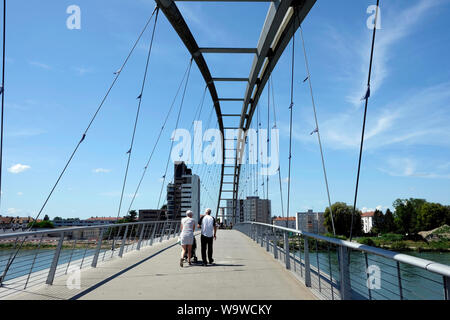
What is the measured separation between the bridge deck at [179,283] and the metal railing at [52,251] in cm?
24

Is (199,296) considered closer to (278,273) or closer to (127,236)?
(278,273)

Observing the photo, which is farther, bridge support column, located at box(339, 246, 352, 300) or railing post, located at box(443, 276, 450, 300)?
bridge support column, located at box(339, 246, 352, 300)

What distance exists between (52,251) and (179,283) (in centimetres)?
210

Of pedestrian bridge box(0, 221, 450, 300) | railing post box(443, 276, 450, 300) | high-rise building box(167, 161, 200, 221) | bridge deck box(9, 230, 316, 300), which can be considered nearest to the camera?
railing post box(443, 276, 450, 300)

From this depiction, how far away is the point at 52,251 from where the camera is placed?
5328 millimetres

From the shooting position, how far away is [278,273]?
239 inches

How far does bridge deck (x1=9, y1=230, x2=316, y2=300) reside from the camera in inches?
168

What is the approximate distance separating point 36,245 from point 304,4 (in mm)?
9208

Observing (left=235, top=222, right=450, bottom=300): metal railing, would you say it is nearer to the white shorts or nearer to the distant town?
the white shorts

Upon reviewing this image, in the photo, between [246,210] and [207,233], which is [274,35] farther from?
[246,210]

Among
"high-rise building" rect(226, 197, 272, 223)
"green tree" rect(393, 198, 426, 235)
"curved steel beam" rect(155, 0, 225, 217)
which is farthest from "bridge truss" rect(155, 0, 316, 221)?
"green tree" rect(393, 198, 426, 235)

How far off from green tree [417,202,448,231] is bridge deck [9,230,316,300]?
211 ft
